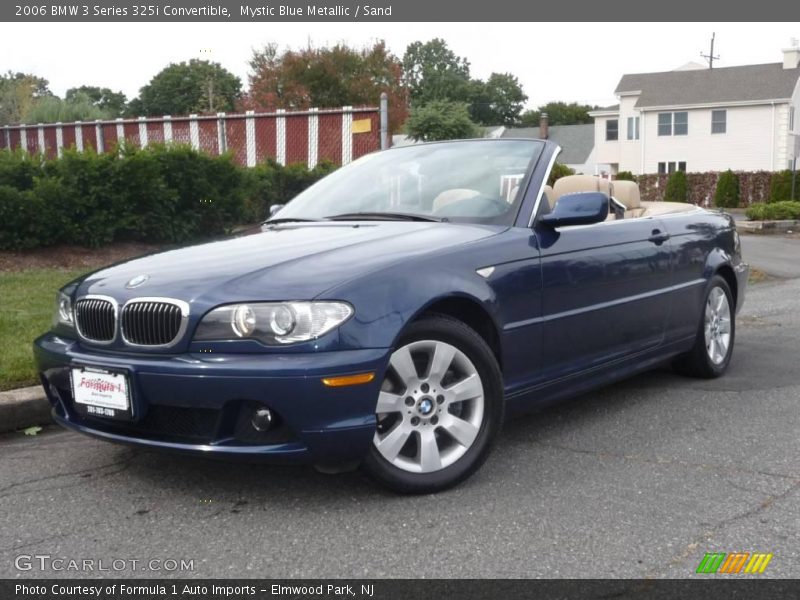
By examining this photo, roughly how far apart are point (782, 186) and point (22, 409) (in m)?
33.7

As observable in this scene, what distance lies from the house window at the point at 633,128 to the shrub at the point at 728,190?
14603 millimetres

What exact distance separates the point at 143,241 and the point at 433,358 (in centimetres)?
830

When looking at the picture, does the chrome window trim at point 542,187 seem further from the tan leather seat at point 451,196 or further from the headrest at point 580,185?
the headrest at point 580,185

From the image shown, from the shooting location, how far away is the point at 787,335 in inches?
299

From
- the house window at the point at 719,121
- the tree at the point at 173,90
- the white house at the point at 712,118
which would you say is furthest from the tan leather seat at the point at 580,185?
the tree at the point at 173,90

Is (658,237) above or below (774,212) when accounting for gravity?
above

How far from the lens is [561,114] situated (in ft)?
306

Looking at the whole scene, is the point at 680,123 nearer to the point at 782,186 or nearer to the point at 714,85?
the point at 714,85

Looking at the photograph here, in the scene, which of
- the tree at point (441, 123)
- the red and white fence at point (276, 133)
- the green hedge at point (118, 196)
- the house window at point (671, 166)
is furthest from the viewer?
the house window at point (671, 166)

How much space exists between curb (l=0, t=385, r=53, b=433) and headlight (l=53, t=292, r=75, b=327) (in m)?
0.95

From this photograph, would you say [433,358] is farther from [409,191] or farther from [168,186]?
[168,186]

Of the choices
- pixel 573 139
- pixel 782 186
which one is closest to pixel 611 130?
pixel 573 139

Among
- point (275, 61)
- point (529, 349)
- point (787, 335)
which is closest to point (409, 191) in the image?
point (529, 349)

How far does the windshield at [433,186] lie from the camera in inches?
179
